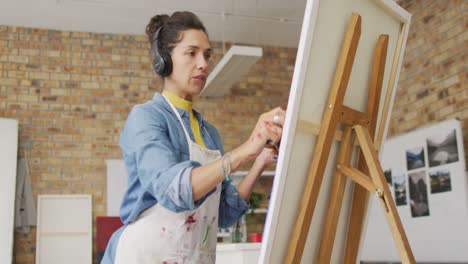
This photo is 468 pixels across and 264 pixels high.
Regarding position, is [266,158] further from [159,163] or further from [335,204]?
Result: [159,163]

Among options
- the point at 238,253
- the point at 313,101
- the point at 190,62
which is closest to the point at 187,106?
the point at 190,62

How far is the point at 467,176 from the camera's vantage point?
475 centimetres

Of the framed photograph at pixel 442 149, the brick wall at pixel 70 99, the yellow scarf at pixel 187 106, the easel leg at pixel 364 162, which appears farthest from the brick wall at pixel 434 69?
the yellow scarf at pixel 187 106

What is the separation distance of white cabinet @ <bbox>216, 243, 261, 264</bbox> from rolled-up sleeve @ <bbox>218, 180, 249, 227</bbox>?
2.32m

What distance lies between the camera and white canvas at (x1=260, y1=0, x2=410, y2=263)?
1.49 meters

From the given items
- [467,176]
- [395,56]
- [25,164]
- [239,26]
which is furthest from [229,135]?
[395,56]

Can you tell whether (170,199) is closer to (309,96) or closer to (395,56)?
Answer: (309,96)

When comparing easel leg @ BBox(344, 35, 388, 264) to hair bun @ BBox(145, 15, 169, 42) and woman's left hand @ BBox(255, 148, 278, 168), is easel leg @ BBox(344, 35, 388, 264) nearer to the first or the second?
woman's left hand @ BBox(255, 148, 278, 168)

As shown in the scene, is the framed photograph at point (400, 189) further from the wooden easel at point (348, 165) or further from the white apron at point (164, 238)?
the white apron at point (164, 238)

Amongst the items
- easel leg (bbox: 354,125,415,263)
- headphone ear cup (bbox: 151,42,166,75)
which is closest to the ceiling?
headphone ear cup (bbox: 151,42,166,75)

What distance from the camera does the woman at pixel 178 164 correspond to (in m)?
1.45

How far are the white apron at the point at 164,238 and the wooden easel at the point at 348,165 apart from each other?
269mm

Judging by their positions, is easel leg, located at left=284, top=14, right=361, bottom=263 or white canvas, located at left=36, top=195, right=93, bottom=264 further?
white canvas, located at left=36, top=195, right=93, bottom=264

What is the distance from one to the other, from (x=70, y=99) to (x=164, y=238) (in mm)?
5357
